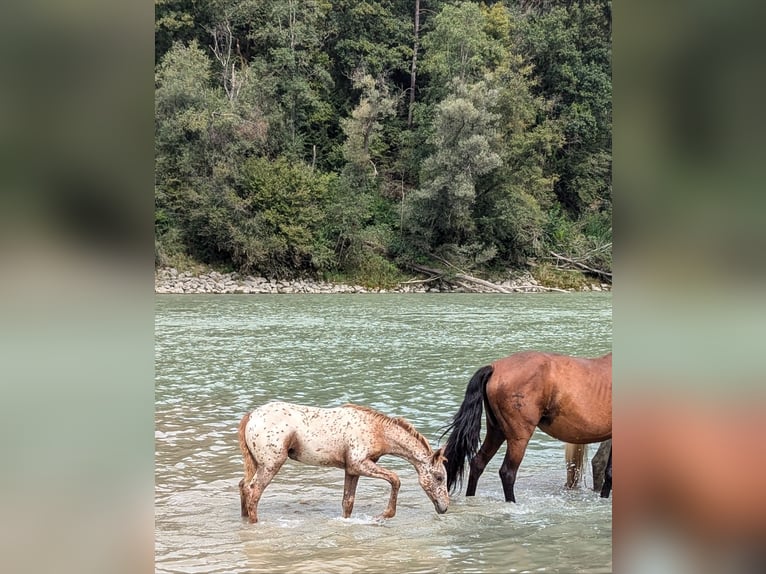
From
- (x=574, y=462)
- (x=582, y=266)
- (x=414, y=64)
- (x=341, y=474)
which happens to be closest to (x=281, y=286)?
(x=582, y=266)

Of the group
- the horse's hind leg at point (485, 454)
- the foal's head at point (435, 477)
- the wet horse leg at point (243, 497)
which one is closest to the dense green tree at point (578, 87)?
the horse's hind leg at point (485, 454)

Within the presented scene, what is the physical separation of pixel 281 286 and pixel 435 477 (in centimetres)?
2884

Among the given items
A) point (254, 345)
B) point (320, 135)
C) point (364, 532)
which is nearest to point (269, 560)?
point (364, 532)

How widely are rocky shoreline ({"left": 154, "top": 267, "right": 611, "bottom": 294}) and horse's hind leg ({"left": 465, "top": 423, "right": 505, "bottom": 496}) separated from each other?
26.4m

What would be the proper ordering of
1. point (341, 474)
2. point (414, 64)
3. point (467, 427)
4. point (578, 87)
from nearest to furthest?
point (467, 427), point (341, 474), point (414, 64), point (578, 87)

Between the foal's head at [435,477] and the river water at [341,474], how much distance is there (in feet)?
0.54

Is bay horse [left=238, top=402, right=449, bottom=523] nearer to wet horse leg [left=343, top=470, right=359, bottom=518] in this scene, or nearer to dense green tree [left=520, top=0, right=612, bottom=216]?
wet horse leg [left=343, top=470, right=359, bottom=518]

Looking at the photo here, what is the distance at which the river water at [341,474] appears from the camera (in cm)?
409

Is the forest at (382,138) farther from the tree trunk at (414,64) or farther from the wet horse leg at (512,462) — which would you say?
the wet horse leg at (512,462)

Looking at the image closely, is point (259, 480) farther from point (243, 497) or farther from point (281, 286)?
point (281, 286)

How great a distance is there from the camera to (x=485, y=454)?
5246 millimetres
